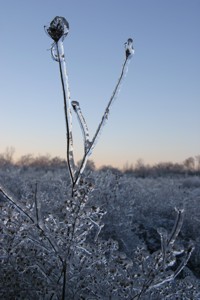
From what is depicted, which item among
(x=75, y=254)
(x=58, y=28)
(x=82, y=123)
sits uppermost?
(x=58, y=28)

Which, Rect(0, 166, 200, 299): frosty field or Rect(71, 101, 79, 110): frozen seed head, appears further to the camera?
Rect(0, 166, 200, 299): frosty field


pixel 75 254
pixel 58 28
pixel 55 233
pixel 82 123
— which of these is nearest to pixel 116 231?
pixel 75 254

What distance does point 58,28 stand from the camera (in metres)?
1.56

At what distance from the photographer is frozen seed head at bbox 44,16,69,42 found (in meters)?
1.55

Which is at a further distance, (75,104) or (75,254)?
(75,254)

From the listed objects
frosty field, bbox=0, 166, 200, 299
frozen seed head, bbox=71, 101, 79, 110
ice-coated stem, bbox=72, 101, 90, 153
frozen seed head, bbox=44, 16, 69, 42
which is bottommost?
frosty field, bbox=0, 166, 200, 299

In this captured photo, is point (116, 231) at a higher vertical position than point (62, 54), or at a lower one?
lower

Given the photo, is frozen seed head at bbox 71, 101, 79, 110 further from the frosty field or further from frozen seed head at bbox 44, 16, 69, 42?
the frosty field

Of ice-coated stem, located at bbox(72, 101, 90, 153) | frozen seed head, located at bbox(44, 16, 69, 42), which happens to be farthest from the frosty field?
frozen seed head, located at bbox(44, 16, 69, 42)

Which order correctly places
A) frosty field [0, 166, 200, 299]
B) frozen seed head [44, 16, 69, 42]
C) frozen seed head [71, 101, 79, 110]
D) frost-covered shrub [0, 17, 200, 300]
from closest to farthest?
frozen seed head [44, 16, 69, 42], frozen seed head [71, 101, 79, 110], frost-covered shrub [0, 17, 200, 300], frosty field [0, 166, 200, 299]

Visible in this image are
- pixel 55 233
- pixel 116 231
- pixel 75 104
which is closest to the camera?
pixel 75 104

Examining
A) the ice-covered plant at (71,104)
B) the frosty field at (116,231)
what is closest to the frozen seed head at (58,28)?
the ice-covered plant at (71,104)

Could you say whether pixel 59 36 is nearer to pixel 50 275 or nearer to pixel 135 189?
pixel 50 275

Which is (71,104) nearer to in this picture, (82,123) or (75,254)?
(82,123)
